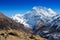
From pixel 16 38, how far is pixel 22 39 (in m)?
4.48

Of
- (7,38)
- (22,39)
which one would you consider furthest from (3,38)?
(22,39)

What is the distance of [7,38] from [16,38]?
7.93 meters

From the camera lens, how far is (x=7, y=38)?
5226 inches

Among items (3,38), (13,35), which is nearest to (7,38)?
(3,38)

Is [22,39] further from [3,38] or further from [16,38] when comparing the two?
[3,38]

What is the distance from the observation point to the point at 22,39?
13688 centimetres

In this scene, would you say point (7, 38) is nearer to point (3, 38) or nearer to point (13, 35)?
point (3, 38)

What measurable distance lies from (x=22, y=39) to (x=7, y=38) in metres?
10.6

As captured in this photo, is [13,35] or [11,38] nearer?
[11,38]

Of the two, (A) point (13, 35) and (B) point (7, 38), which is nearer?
(B) point (7, 38)

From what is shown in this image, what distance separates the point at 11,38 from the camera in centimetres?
13562

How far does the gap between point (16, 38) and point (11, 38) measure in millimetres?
4219

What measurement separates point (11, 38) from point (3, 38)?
690 centimetres

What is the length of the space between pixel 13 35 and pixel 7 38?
1419cm
